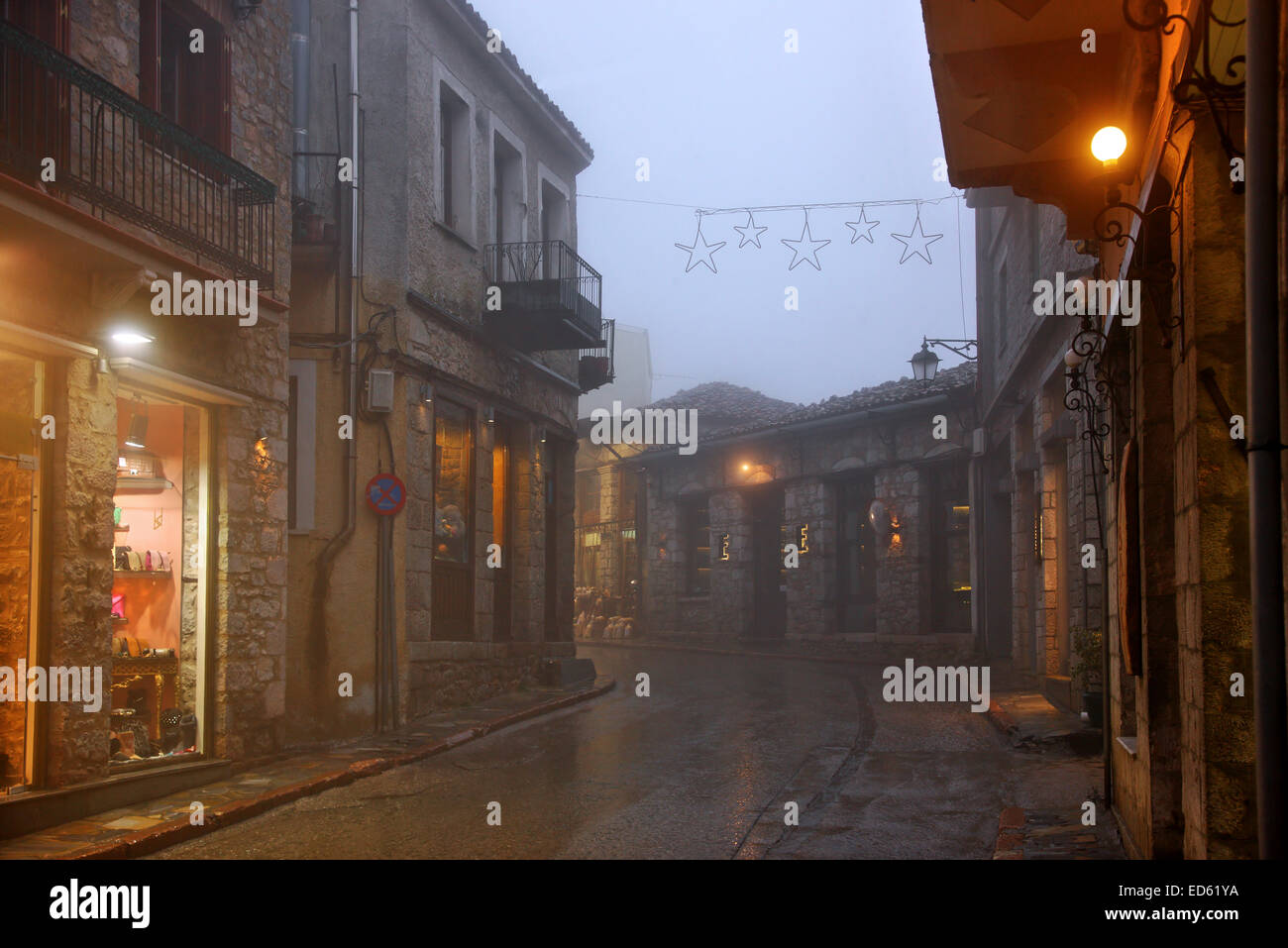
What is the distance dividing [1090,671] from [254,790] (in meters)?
7.29

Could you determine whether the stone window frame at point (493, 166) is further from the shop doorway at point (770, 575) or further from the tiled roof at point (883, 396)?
the shop doorway at point (770, 575)

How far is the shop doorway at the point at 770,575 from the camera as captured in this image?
89.4 feet

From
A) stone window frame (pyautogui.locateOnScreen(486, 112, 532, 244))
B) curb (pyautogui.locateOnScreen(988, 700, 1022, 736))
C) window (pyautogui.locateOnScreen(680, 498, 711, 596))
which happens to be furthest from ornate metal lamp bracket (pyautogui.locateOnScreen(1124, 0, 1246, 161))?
window (pyautogui.locateOnScreen(680, 498, 711, 596))

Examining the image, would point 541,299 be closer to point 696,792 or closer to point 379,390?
point 379,390

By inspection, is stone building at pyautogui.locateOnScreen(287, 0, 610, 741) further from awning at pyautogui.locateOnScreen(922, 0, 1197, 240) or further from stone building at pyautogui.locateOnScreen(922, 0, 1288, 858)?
awning at pyautogui.locateOnScreen(922, 0, 1197, 240)

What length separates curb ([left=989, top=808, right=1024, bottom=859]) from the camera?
21.5 feet

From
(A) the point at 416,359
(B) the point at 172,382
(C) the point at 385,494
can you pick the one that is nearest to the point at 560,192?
(A) the point at 416,359

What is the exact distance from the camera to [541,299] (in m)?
16.2

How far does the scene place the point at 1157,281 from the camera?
5.65 m
